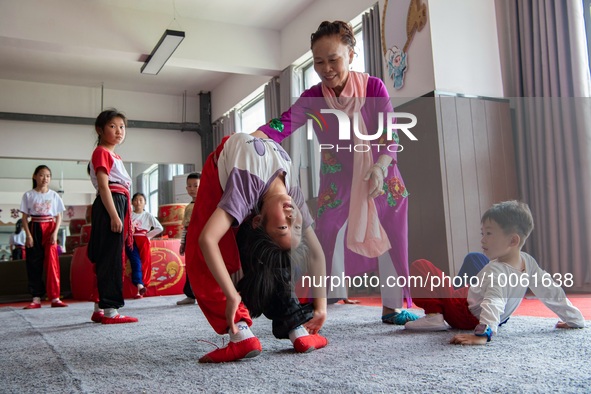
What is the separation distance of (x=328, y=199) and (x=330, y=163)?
0.32ft

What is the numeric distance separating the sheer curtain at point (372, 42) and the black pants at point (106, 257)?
2766 mm

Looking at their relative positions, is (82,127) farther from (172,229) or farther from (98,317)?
(98,317)

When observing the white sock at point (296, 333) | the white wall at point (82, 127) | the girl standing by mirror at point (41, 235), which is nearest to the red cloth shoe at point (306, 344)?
the white sock at point (296, 333)

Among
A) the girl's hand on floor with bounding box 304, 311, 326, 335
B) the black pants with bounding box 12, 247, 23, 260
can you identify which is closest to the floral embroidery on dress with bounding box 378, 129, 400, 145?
the girl's hand on floor with bounding box 304, 311, 326, 335

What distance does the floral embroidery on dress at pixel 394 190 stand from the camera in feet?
3.62

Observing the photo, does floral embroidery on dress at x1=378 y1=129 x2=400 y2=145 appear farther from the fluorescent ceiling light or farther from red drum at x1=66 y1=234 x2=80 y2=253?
red drum at x1=66 y1=234 x2=80 y2=253

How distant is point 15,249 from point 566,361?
24.0 ft

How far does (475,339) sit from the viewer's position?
1.22 metres

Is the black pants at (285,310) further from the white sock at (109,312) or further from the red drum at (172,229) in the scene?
the red drum at (172,229)

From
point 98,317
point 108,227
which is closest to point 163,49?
point 108,227

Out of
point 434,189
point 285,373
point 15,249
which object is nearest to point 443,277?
point 434,189

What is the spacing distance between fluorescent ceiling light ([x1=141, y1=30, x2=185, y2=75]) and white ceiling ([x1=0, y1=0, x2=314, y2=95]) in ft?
0.41

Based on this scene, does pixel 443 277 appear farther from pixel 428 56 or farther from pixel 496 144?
pixel 428 56

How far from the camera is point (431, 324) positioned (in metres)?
1.47
